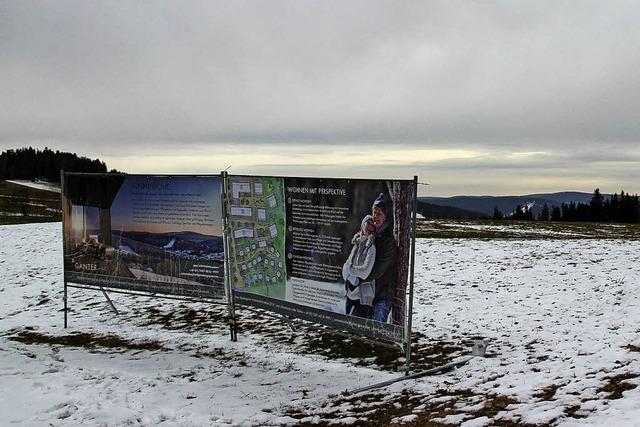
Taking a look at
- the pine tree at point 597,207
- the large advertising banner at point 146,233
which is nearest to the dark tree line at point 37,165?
the pine tree at point 597,207

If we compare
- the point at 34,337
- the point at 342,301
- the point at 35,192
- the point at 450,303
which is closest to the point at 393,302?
the point at 342,301

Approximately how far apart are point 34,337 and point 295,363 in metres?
6.93

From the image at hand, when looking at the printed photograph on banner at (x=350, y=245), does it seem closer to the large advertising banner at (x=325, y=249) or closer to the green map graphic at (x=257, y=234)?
the large advertising banner at (x=325, y=249)

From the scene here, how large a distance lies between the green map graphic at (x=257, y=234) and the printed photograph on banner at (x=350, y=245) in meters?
0.29

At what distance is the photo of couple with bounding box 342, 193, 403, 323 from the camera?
8.20m

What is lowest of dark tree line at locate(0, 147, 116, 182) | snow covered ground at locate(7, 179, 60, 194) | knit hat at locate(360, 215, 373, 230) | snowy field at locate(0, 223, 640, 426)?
snowy field at locate(0, 223, 640, 426)

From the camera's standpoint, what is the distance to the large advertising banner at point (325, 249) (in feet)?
26.8

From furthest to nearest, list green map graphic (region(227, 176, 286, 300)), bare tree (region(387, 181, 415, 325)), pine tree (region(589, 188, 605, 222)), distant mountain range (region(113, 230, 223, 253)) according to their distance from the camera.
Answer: pine tree (region(589, 188, 605, 222)), distant mountain range (region(113, 230, 223, 253)), green map graphic (region(227, 176, 286, 300)), bare tree (region(387, 181, 415, 325))

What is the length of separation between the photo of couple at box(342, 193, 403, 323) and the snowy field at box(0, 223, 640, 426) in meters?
1.24

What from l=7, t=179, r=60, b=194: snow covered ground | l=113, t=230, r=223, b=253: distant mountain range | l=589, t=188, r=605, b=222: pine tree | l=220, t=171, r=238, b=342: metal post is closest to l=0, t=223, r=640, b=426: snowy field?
l=220, t=171, r=238, b=342: metal post

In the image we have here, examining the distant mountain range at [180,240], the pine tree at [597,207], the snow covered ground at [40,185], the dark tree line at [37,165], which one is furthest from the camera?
the dark tree line at [37,165]

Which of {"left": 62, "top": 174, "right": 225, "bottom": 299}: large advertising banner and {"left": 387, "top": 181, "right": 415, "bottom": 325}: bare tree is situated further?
{"left": 62, "top": 174, "right": 225, "bottom": 299}: large advertising banner

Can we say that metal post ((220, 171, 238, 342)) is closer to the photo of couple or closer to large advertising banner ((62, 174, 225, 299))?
large advertising banner ((62, 174, 225, 299))

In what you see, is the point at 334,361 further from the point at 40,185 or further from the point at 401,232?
the point at 40,185
